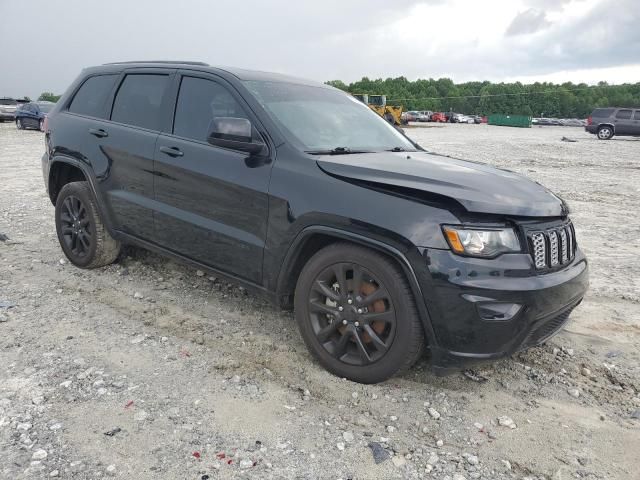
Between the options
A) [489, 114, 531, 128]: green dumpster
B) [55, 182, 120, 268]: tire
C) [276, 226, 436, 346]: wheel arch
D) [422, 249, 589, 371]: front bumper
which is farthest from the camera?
[489, 114, 531, 128]: green dumpster

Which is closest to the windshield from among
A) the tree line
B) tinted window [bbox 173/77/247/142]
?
tinted window [bbox 173/77/247/142]

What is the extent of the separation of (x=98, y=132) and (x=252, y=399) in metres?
2.85

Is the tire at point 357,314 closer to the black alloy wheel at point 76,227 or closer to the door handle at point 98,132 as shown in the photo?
the door handle at point 98,132

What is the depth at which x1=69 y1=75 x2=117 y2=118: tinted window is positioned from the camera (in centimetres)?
480

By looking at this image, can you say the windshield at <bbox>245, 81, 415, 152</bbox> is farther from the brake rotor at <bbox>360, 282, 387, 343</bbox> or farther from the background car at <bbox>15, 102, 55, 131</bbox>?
the background car at <bbox>15, 102, 55, 131</bbox>

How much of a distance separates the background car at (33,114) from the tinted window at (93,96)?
74.3 feet

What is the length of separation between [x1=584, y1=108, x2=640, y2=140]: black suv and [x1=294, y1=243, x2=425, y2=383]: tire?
32.0 m

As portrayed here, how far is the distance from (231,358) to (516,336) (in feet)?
5.76

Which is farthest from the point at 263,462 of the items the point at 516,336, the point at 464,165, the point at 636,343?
the point at 636,343

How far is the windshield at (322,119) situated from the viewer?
359cm

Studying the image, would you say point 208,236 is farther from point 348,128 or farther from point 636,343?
point 636,343

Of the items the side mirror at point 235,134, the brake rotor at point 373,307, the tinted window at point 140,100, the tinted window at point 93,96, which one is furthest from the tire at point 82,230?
the brake rotor at point 373,307

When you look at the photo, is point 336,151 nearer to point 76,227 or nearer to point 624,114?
point 76,227

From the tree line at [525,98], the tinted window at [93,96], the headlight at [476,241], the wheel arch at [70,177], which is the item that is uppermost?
the tree line at [525,98]
